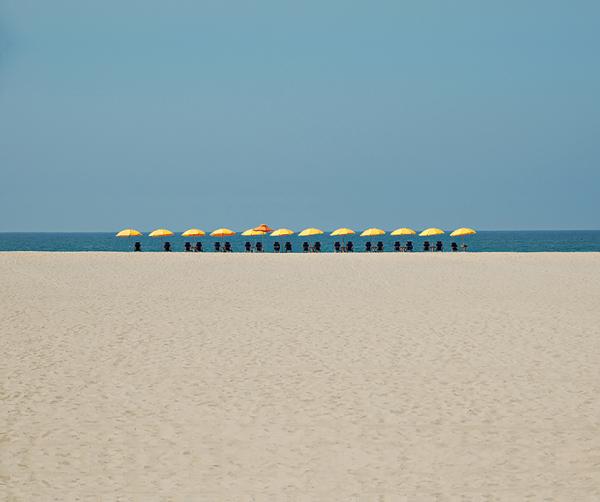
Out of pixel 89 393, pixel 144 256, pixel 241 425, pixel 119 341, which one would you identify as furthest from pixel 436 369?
pixel 144 256

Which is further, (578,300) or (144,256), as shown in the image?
(144,256)

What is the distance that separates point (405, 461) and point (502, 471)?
2.47ft

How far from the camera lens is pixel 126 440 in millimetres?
6805

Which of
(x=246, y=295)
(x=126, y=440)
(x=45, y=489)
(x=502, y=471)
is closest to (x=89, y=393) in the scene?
(x=126, y=440)

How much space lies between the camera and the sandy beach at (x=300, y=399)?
5730 millimetres

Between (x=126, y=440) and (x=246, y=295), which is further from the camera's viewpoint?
(x=246, y=295)

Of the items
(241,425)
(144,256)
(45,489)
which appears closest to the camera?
(45,489)

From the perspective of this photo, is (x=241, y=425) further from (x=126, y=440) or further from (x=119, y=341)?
(x=119, y=341)

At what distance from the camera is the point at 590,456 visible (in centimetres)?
619

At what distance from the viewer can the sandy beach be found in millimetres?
5730

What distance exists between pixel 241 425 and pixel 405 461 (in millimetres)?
1785

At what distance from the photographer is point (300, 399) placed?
8305 millimetres

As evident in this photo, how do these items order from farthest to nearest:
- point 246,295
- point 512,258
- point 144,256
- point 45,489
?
point 144,256 → point 512,258 → point 246,295 → point 45,489

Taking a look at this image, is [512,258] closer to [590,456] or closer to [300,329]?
[300,329]
